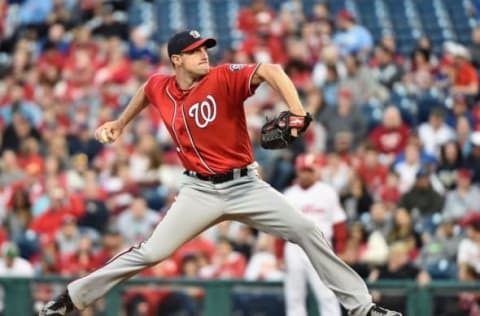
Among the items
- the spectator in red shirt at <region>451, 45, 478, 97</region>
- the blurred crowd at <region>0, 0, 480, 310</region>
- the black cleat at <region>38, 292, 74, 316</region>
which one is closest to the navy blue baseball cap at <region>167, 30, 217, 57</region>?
the black cleat at <region>38, 292, 74, 316</region>

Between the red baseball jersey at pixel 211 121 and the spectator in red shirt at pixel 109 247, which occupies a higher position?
the red baseball jersey at pixel 211 121

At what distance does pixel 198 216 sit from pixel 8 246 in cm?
549

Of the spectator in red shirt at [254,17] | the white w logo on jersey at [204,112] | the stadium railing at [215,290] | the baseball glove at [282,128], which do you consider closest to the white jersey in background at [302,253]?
the stadium railing at [215,290]

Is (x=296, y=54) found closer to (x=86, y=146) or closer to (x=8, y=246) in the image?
(x=86, y=146)

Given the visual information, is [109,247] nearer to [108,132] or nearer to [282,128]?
[108,132]

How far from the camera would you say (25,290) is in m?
11.8

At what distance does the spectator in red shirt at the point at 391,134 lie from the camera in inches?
528

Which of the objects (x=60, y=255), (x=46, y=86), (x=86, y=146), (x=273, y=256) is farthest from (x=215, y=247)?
(x=46, y=86)

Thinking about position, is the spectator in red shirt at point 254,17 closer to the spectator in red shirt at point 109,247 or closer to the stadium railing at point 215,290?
the spectator in red shirt at point 109,247

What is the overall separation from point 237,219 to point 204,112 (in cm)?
68

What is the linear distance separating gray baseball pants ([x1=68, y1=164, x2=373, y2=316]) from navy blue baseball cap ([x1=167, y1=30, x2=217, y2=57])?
795 millimetres

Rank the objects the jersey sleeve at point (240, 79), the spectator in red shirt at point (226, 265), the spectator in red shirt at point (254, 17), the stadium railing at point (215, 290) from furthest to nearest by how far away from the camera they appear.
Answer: the spectator in red shirt at point (254, 17), the spectator in red shirt at point (226, 265), the stadium railing at point (215, 290), the jersey sleeve at point (240, 79)

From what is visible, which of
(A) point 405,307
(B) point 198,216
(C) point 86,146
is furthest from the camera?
(C) point 86,146

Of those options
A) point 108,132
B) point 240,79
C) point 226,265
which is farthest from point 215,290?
point 240,79
